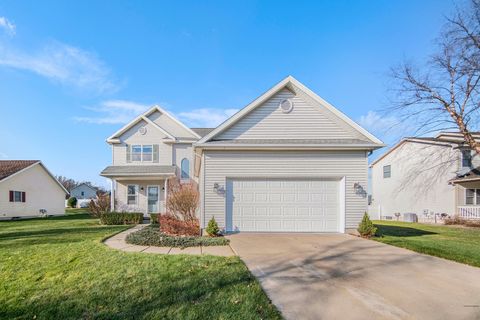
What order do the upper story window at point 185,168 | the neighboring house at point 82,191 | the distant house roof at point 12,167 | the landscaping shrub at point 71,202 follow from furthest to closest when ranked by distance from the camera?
the neighboring house at point 82,191 < the landscaping shrub at point 71,202 < the distant house roof at point 12,167 < the upper story window at point 185,168

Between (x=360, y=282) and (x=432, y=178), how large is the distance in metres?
20.7

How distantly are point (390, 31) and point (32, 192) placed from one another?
3024cm

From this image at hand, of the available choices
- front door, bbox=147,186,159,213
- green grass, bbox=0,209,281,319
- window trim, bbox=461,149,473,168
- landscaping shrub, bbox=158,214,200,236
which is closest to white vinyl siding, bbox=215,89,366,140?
landscaping shrub, bbox=158,214,200,236

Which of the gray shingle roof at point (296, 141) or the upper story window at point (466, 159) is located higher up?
the gray shingle roof at point (296, 141)

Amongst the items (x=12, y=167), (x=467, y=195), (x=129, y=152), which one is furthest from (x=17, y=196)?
(x=467, y=195)

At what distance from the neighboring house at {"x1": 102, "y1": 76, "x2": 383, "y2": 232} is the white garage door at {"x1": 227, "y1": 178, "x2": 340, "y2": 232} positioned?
1.5 inches

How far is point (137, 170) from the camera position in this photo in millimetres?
19578

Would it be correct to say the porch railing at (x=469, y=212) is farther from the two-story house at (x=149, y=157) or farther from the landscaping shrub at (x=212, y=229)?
the two-story house at (x=149, y=157)

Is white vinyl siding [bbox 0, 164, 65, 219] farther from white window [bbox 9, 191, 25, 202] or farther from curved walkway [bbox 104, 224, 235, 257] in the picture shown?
curved walkway [bbox 104, 224, 235, 257]

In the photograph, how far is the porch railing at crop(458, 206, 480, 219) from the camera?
1841 cm

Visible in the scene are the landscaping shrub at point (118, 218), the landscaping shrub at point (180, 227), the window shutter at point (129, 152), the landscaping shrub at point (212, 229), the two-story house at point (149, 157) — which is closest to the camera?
the landscaping shrub at point (212, 229)

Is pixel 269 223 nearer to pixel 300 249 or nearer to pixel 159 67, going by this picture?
pixel 300 249

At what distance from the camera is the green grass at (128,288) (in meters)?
3.84

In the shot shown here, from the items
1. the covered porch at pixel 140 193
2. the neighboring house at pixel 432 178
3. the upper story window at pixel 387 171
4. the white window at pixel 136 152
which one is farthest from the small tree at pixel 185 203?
the upper story window at pixel 387 171
